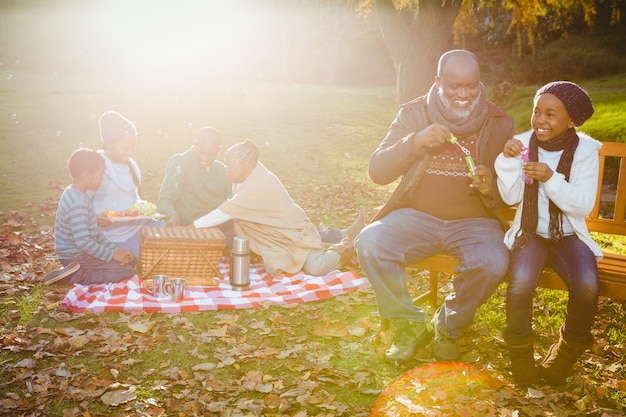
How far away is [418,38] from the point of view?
1012 cm

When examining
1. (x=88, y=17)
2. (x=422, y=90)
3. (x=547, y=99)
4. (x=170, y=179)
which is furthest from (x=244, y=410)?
(x=88, y=17)

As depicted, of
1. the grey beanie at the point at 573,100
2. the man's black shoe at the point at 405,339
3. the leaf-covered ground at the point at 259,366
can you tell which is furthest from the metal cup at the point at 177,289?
the grey beanie at the point at 573,100

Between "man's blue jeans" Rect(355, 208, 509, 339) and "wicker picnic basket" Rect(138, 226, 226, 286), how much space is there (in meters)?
2.26

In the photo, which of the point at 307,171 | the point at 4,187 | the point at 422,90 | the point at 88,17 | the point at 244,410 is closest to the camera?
the point at 244,410

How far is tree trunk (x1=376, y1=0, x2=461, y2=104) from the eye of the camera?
392 inches

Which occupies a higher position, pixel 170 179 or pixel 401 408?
pixel 170 179

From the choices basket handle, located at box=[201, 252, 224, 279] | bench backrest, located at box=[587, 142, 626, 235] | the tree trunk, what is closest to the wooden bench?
bench backrest, located at box=[587, 142, 626, 235]

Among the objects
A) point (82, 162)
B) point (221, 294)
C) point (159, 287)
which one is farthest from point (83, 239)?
point (221, 294)

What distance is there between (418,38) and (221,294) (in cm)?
598

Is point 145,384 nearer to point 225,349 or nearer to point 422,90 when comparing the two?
point 225,349

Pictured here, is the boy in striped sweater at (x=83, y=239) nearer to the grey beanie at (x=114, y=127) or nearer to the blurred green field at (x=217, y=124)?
the grey beanie at (x=114, y=127)

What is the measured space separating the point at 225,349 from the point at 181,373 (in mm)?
568

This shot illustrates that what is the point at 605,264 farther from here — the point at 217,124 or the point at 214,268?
the point at 217,124

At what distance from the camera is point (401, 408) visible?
427 cm
